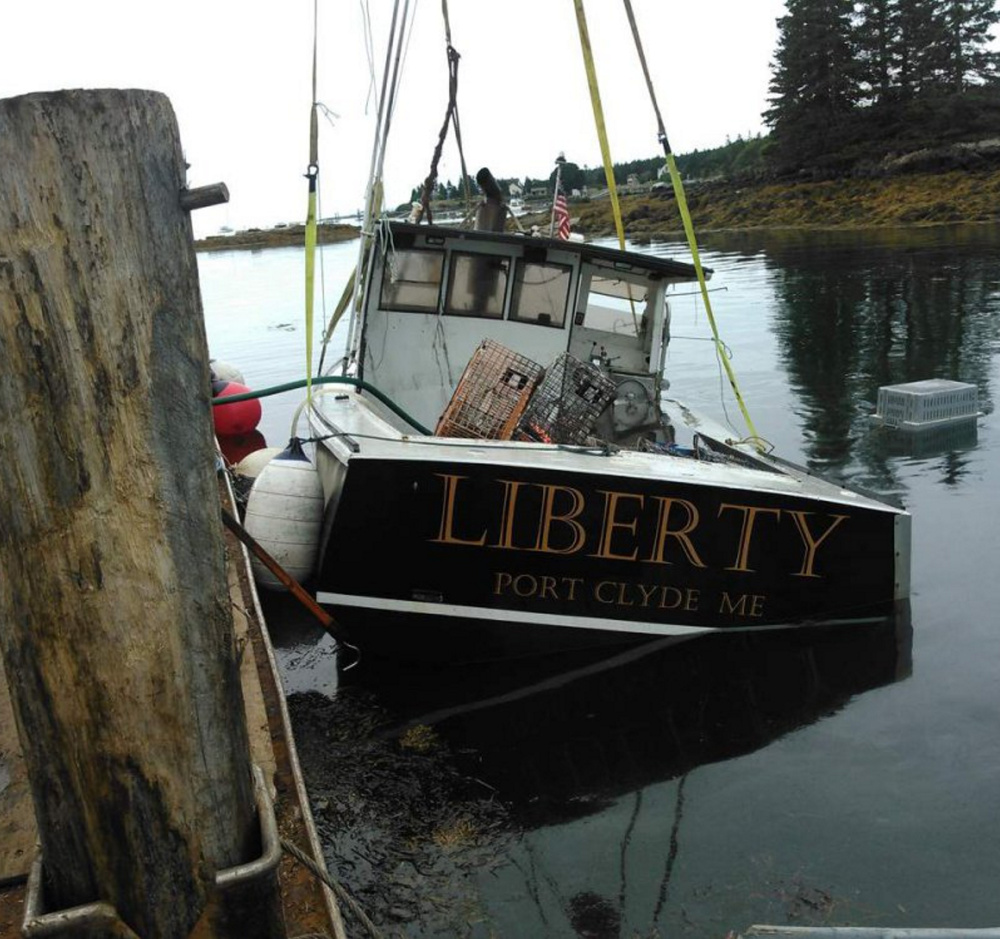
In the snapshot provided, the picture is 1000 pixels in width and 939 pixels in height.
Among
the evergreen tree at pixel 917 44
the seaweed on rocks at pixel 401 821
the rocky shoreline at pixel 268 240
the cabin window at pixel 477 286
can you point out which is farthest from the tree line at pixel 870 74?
the rocky shoreline at pixel 268 240

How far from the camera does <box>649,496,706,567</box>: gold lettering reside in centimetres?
680

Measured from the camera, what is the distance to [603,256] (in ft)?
33.4

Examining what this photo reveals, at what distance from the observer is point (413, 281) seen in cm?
1039

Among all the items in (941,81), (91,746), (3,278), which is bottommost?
(91,746)

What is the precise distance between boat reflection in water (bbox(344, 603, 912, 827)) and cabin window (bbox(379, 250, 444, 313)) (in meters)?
4.17

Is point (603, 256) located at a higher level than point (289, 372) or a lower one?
higher

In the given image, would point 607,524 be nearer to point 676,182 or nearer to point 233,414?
point 676,182

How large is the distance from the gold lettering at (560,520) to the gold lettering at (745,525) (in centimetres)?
96

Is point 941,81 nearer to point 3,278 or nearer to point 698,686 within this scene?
point 698,686

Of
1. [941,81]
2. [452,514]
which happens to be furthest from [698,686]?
[941,81]

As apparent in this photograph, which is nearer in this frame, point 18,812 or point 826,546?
point 18,812

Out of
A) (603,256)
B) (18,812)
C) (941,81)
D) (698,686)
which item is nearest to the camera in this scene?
(18,812)

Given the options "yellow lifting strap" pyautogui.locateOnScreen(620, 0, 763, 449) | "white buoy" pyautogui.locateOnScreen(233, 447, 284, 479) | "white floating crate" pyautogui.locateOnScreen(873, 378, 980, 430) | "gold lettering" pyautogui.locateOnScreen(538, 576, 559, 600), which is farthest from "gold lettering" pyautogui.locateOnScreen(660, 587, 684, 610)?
"white floating crate" pyautogui.locateOnScreen(873, 378, 980, 430)

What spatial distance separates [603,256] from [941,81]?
62599 millimetres
